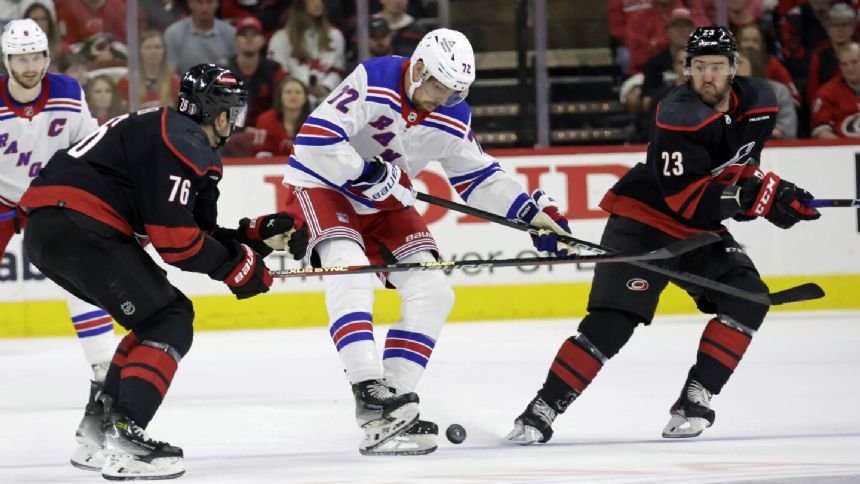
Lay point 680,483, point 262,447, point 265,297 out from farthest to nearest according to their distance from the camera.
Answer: point 265,297, point 262,447, point 680,483

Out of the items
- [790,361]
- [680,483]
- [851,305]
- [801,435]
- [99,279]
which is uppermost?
[99,279]

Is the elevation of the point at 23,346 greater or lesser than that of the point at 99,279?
lesser

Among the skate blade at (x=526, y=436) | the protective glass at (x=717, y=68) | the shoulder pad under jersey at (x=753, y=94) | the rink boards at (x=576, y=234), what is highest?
the protective glass at (x=717, y=68)

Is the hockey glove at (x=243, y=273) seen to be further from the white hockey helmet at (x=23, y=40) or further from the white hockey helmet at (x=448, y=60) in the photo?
the white hockey helmet at (x=23, y=40)

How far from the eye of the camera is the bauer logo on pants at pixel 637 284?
425cm

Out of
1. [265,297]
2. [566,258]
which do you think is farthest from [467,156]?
[265,297]

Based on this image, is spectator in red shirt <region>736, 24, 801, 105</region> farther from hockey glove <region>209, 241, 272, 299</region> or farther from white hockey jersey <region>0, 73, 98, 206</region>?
hockey glove <region>209, 241, 272, 299</region>

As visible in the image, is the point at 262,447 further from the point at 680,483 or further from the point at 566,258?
the point at 680,483

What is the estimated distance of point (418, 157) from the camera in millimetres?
4371

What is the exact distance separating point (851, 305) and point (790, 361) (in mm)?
1949

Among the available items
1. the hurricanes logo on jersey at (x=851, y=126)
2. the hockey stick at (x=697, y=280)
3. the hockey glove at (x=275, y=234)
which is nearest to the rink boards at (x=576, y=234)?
the hurricanes logo on jersey at (x=851, y=126)

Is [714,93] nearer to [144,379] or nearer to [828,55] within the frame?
[144,379]

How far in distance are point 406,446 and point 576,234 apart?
3638mm

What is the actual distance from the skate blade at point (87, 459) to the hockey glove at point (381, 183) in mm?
1021
